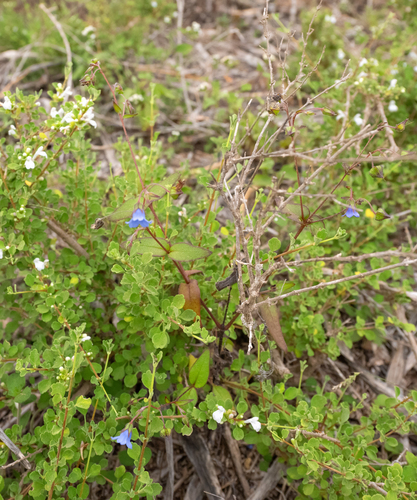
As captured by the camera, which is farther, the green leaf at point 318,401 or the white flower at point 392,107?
the white flower at point 392,107

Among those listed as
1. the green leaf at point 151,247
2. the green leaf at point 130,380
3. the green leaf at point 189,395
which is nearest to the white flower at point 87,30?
the green leaf at point 151,247

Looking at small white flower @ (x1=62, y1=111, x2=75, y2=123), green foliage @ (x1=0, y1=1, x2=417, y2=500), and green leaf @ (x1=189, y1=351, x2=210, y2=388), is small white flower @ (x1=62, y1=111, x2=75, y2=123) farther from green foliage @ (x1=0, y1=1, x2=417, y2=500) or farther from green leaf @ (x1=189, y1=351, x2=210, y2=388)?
green leaf @ (x1=189, y1=351, x2=210, y2=388)

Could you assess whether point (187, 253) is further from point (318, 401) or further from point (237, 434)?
point (318, 401)

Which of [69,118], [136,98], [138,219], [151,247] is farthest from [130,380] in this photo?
[136,98]

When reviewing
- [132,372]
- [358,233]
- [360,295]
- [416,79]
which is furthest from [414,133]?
[132,372]

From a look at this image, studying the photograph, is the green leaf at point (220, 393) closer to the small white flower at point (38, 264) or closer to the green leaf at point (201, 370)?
the green leaf at point (201, 370)

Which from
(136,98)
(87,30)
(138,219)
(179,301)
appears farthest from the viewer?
(87,30)
